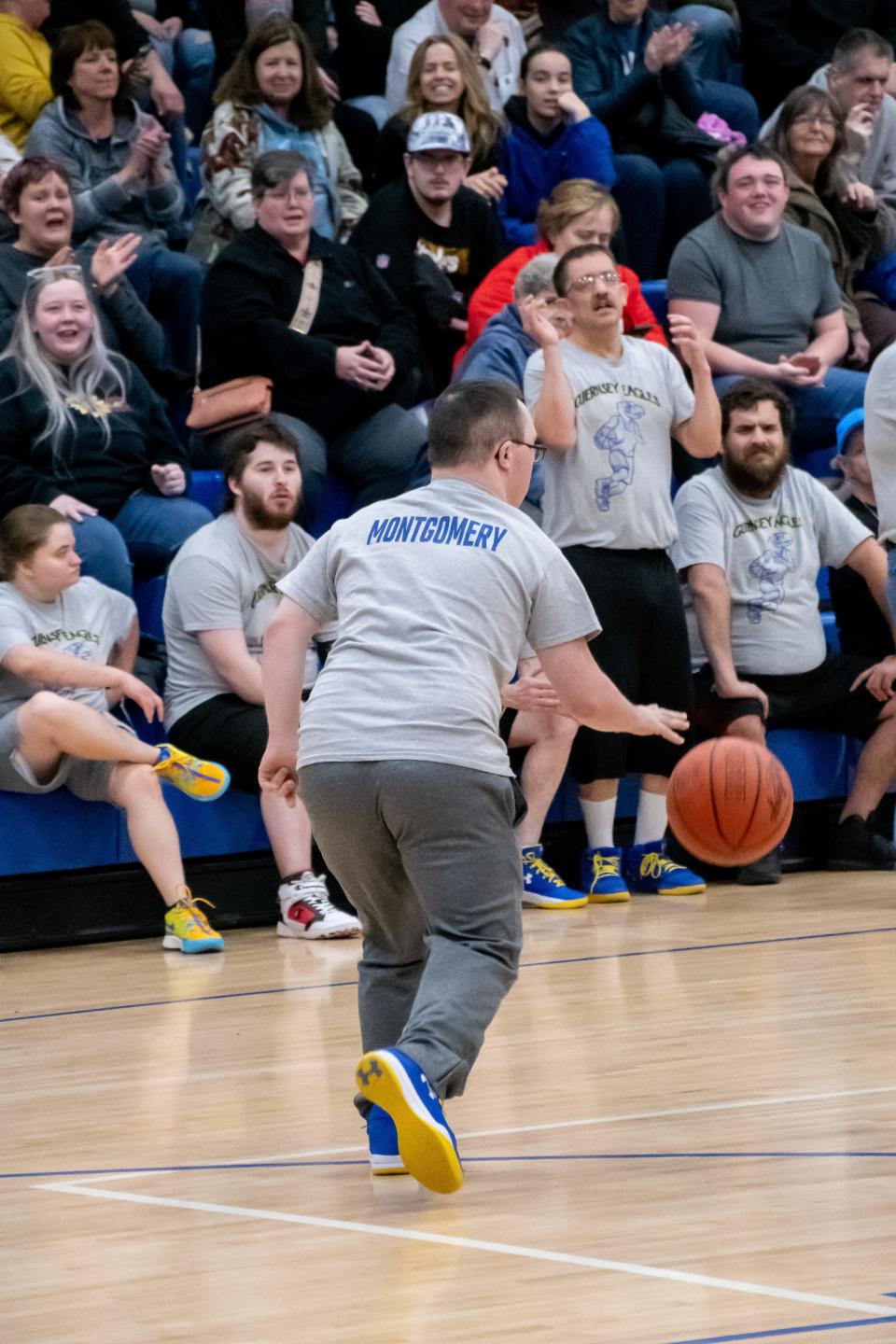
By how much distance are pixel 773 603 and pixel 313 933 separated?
230cm

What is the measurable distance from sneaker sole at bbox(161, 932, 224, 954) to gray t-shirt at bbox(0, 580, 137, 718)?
84 centimetres

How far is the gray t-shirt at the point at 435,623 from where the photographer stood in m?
3.72

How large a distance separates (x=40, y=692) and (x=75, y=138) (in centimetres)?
295

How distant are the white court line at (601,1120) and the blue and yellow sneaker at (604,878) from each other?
3.32 metres

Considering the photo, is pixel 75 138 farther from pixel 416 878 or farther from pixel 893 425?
pixel 416 878

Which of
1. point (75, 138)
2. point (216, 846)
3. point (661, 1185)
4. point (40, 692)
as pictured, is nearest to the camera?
point (661, 1185)

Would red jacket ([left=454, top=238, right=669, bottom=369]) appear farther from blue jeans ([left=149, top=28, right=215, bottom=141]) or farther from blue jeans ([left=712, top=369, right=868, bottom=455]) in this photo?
blue jeans ([left=149, top=28, right=215, bottom=141])

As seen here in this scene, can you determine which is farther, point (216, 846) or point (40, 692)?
point (216, 846)

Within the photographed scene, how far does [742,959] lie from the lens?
6.10 meters

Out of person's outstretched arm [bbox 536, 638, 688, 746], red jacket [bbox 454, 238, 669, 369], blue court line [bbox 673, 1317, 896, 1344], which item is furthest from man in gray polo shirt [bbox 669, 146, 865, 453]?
blue court line [bbox 673, 1317, 896, 1344]

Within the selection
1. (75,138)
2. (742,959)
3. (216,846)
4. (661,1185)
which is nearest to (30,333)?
(75,138)

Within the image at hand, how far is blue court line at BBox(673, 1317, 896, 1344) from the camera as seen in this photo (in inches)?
100

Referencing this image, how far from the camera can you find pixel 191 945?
22.5 ft

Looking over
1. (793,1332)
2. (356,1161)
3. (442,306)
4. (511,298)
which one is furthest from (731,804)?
(793,1332)
